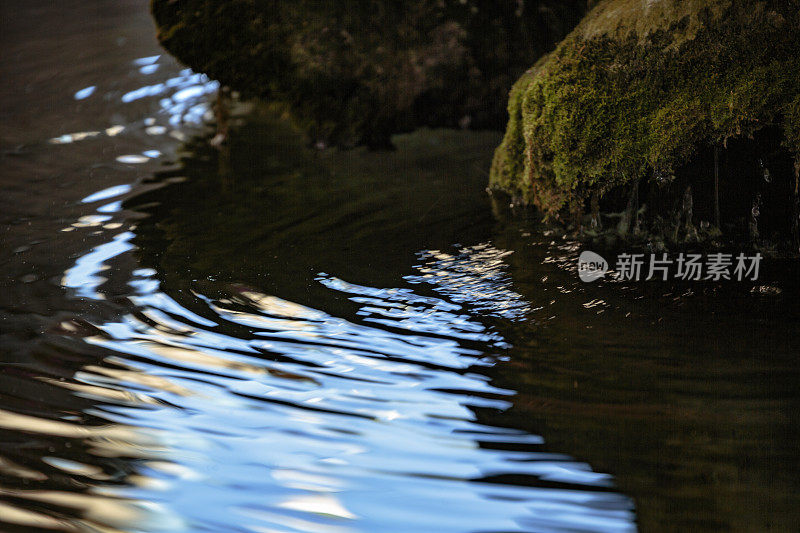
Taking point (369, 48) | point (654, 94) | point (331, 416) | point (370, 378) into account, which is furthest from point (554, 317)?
point (369, 48)

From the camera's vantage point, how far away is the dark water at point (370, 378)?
229cm

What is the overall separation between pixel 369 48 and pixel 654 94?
9.50 ft

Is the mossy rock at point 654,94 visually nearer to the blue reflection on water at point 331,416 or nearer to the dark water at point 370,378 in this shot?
the dark water at point 370,378

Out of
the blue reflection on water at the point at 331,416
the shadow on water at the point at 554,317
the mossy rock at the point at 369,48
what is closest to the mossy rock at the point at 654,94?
the shadow on water at the point at 554,317

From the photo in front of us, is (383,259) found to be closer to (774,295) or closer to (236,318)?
(236,318)

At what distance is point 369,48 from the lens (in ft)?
21.9

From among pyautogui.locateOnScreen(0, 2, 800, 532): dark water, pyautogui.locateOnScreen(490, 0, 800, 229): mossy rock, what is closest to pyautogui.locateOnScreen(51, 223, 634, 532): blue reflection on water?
pyautogui.locateOnScreen(0, 2, 800, 532): dark water

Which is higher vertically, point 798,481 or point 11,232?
point 11,232

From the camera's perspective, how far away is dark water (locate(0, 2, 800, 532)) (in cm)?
229

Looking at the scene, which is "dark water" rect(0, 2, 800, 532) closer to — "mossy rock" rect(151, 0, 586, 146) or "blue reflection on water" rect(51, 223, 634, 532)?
"blue reflection on water" rect(51, 223, 634, 532)

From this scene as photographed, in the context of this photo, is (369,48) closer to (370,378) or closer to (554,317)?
(554,317)

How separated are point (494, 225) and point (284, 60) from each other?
2.64 meters

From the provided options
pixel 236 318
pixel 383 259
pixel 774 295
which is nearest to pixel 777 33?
pixel 774 295

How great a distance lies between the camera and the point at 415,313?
368cm
